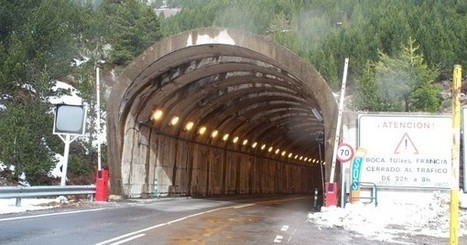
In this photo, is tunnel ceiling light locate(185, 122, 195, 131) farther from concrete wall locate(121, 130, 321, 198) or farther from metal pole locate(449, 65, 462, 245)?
metal pole locate(449, 65, 462, 245)

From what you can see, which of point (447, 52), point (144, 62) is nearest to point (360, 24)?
point (447, 52)

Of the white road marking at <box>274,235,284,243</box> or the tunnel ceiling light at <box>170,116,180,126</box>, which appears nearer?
the white road marking at <box>274,235,284,243</box>

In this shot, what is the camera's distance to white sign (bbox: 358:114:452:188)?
56.9 ft

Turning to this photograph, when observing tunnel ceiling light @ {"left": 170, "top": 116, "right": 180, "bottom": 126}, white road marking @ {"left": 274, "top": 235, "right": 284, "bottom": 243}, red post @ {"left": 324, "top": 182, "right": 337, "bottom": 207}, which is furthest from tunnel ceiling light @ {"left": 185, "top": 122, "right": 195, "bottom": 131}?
white road marking @ {"left": 274, "top": 235, "right": 284, "bottom": 243}

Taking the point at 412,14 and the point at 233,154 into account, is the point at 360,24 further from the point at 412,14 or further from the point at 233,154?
the point at 233,154

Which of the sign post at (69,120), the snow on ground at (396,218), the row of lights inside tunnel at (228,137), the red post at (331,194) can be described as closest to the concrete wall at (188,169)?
the row of lights inside tunnel at (228,137)

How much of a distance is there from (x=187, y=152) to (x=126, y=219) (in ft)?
48.8

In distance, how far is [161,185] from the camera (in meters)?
25.5

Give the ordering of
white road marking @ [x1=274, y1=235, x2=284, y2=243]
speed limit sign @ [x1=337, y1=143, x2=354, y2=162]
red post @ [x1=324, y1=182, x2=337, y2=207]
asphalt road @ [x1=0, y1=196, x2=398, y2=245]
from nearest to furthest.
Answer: asphalt road @ [x1=0, y1=196, x2=398, y2=245]
white road marking @ [x1=274, y1=235, x2=284, y2=243]
speed limit sign @ [x1=337, y1=143, x2=354, y2=162]
red post @ [x1=324, y1=182, x2=337, y2=207]

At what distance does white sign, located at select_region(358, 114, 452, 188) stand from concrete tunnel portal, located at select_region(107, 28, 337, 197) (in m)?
1.61

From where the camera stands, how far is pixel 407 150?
17531 mm

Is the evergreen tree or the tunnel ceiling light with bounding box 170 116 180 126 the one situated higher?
the evergreen tree

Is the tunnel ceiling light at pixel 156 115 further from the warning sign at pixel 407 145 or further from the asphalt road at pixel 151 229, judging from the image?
the warning sign at pixel 407 145

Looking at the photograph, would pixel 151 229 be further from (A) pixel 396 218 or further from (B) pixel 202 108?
(B) pixel 202 108
